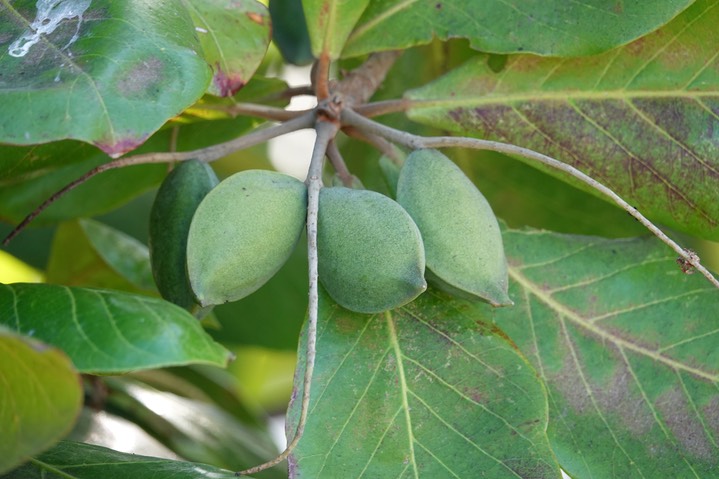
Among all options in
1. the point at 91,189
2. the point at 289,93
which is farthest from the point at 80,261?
the point at 289,93

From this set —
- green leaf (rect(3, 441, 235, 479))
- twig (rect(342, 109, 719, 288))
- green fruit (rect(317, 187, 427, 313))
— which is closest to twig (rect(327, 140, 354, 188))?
twig (rect(342, 109, 719, 288))

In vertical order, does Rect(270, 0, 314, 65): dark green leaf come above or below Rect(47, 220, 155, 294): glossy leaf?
above

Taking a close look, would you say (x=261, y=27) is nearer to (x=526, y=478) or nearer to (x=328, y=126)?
(x=328, y=126)

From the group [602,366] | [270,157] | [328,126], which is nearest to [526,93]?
[328,126]

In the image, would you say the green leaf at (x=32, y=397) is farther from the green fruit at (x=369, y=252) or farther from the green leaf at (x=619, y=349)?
the green leaf at (x=619, y=349)

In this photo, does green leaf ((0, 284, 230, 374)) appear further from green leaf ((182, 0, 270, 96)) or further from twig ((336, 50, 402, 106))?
twig ((336, 50, 402, 106))

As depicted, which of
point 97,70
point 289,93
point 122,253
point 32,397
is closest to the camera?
point 32,397

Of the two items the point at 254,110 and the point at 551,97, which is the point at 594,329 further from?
the point at 254,110
